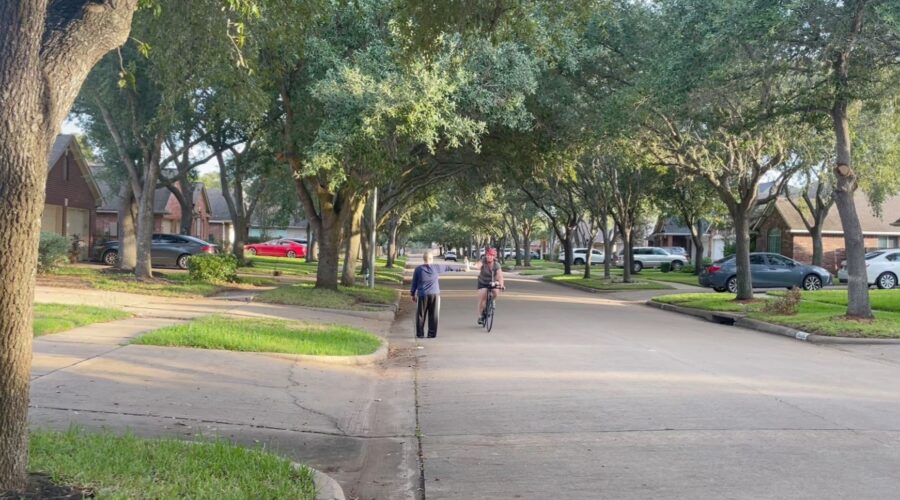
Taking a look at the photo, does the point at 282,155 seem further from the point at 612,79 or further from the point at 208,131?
the point at 612,79

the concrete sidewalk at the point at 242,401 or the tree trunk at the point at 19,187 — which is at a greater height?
the tree trunk at the point at 19,187

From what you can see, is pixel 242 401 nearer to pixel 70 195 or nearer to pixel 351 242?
pixel 351 242

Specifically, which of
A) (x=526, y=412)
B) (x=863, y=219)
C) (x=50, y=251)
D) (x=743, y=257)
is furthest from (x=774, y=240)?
(x=526, y=412)

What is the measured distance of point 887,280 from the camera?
97.7 feet

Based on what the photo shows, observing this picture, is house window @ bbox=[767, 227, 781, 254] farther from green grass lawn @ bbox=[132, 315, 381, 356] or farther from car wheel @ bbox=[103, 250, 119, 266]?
green grass lawn @ bbox=[132, 315, 381, 356]

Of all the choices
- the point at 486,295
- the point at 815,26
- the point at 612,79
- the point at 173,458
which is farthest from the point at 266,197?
the point at 173,458

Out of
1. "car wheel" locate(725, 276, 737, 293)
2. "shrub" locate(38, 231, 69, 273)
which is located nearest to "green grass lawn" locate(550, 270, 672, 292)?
"car wheel" locate(725, 276, 737, 293)

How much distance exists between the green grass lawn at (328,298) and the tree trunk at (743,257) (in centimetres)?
1034

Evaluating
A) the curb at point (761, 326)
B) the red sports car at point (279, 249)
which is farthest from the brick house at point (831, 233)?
the red sports car at point (279, 249)

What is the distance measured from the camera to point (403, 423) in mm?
8047

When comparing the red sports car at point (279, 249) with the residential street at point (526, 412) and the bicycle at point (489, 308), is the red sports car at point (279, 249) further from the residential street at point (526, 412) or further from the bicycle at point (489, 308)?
the residential street at point (526, 412)

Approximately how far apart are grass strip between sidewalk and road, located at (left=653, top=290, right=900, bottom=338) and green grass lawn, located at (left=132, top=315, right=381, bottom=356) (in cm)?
943

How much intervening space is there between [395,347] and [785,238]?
37.1m

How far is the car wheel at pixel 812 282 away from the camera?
2941 centimetres
